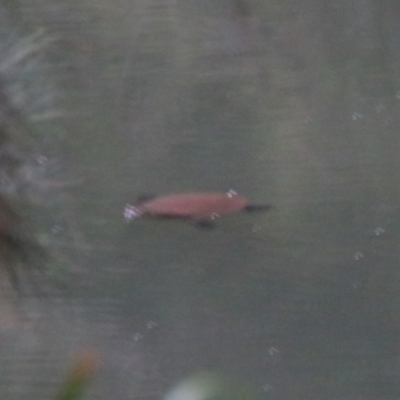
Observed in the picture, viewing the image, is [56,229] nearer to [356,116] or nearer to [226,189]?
[226,189]

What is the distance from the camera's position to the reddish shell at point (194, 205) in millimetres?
987

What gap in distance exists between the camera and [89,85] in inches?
39.4

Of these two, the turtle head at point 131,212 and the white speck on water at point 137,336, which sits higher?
the turtle head at point 131,212

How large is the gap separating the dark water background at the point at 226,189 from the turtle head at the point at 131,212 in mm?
11

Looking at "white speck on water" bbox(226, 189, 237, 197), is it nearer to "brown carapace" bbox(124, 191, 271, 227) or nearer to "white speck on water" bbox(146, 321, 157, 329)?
"brown carapace" bbox(124, 191, 271, 227)

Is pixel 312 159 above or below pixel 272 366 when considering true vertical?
above

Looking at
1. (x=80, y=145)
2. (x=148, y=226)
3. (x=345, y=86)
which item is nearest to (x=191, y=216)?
(x=148, y=226)

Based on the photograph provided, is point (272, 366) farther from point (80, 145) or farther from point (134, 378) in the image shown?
point (80, 145)

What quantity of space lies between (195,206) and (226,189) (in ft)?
0.16

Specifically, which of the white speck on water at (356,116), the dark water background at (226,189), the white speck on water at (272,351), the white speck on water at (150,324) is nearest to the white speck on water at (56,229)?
the dark water background at (226,189)

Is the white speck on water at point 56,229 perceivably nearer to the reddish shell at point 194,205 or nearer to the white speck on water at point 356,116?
the reddish shell at point 194,205

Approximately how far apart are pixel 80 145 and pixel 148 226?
0.14 meters

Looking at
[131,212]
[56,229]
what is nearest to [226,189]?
[131,212]

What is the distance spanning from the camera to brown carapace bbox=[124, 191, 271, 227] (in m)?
0.99
